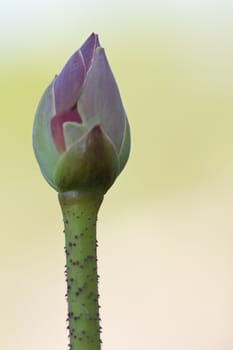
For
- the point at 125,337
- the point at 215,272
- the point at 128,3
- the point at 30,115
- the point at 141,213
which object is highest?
the point at 128,3

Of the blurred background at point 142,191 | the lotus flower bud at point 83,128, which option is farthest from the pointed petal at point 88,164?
the blurred background at point 142,191

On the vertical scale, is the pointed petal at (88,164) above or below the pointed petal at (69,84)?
below

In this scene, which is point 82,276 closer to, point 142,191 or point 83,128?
point 83,128

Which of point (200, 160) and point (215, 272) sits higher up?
point (200, 160)

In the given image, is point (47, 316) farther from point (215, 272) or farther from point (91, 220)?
point (91, 220)

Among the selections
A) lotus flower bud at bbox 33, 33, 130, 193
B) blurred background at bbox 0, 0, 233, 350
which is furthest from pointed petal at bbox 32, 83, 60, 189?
blurred background at bbox 0, 0, 233, 350

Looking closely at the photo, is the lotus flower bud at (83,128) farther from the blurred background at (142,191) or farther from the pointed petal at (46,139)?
the blurred background at (142,191)

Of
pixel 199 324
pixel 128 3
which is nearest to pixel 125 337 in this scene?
pixel 199 324

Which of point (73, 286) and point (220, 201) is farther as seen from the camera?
point (220, 201)

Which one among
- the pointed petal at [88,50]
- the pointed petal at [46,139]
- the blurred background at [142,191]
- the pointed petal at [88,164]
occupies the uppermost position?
the blurred background at [142,191]
